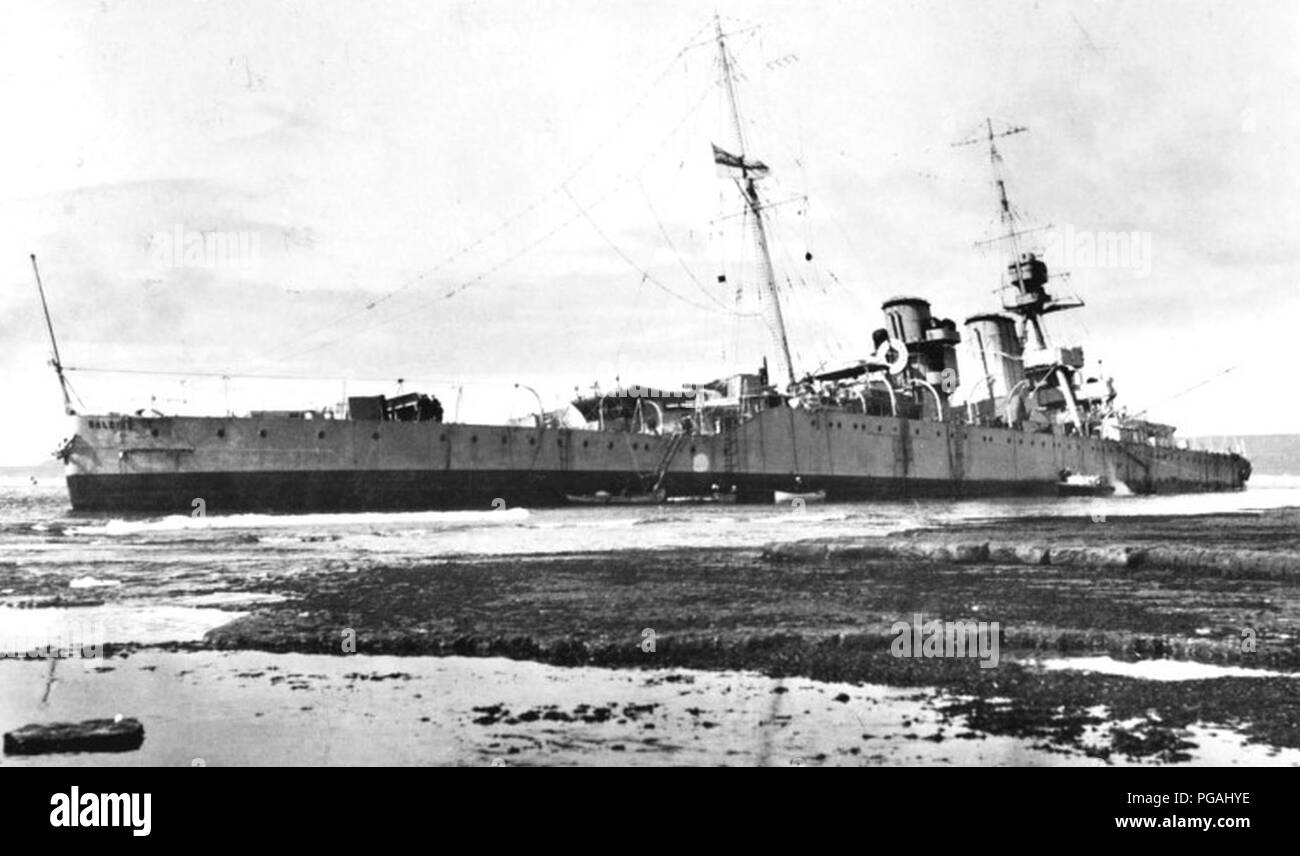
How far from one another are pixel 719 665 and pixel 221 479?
2677cm

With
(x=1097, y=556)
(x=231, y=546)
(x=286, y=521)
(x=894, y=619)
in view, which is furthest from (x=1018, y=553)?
(x=286, y=521)

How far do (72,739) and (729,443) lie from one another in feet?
114

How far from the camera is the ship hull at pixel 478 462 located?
28.7 m

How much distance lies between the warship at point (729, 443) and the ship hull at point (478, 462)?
6 cm

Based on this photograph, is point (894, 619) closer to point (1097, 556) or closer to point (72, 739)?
point (1097, 556)

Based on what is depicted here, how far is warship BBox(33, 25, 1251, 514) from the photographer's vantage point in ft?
94.7

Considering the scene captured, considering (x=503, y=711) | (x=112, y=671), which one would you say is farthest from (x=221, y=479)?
(x=503, y=711)

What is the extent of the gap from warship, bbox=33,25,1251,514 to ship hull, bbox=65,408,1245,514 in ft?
0.20

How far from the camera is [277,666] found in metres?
5.71

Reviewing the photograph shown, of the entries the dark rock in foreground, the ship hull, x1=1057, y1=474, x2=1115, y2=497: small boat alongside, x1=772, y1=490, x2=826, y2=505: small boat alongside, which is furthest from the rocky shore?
x1=1057, y1=474, x2=1115, y2=497: small boat alongside

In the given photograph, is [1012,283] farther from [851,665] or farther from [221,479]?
[851,665]

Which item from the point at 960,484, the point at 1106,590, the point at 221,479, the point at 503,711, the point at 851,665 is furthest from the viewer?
the point at 960,484
